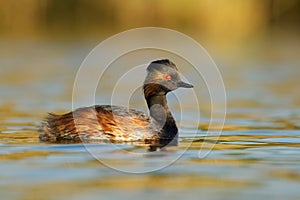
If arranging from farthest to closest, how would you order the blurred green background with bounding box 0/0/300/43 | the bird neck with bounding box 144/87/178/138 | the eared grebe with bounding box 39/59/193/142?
the blurred green background with bounding box 0/0/300/43, the bird neck with bounding box 144/87/178/138, the eared grebe with bounding box 39/59/193/142

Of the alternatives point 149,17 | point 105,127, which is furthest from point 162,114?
point 149,17

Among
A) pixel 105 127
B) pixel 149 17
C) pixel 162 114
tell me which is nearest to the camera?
pixel 105 127

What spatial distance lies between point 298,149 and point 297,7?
76.9ft

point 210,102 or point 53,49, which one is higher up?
point 53,49

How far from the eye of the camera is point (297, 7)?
107 ft

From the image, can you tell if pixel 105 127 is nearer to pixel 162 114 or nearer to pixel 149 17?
pixel 162 114

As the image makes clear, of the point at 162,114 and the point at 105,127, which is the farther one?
→ the point at 162,114

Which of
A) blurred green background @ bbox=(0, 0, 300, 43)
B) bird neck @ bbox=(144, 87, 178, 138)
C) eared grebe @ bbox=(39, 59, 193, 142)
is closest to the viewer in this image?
eared grebe @ bbox=(39, 59, 193, 142)

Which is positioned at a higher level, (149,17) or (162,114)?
(149,17)

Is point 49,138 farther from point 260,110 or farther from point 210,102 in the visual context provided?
point 210,102

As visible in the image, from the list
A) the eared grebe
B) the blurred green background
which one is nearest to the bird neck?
the eared grebe

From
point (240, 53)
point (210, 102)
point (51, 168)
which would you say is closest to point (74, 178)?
point (51, 168)

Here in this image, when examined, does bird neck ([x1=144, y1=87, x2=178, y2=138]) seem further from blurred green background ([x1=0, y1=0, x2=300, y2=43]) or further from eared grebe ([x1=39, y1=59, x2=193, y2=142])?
blurred green background ([x1=0, y1=0, x2=300, y2=43])

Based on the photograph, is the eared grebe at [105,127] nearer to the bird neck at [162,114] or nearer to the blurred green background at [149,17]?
the bird neck at [162,114]
